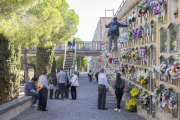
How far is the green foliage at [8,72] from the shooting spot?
10.8 m

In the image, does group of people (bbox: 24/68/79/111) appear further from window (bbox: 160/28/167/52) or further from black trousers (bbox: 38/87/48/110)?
window (bbox: 160/28/167/52)

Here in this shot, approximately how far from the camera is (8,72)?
36.1ft

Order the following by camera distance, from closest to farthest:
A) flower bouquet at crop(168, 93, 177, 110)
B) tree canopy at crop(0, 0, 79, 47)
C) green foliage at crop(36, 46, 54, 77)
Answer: flower bouquet at crop(168, 93, 177, 110)
tree canopy at crop(0, 0, 79, 47)
green foliage at crop(36, 46, 54, 77)

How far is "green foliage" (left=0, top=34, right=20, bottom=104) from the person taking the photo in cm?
1078

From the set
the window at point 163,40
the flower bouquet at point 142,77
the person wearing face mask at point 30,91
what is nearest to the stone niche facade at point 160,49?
the window at point 163,40

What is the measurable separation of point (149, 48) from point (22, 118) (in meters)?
4.12

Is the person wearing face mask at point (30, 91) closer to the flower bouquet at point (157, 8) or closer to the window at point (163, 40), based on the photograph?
the window at point (163, 40)

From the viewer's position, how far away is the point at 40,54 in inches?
825

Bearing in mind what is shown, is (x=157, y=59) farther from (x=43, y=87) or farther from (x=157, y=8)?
(x=43, y=87)

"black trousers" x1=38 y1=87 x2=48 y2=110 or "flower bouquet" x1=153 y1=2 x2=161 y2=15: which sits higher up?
"flower bouquet" x1=153 y1=2 x2=161 y2=15

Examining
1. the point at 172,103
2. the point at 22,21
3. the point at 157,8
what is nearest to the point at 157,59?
the point at 157,8

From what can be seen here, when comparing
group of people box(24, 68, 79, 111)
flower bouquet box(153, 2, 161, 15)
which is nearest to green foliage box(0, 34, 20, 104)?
group of people box(24, 68, 79, 111)

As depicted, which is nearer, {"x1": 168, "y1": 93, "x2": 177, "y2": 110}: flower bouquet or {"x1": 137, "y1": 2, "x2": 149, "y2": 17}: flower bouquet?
{"x1": 168, "y1": 93, "x2": 177, "y2": 110}: flower bouquet

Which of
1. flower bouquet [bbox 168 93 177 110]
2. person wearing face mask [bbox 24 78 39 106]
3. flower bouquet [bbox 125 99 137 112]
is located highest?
flower bouquet [bbox 168 93 177 110]
